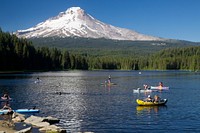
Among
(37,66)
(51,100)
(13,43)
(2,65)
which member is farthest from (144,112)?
(37,66)

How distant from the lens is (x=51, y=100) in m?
62.0

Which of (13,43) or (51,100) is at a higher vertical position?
(13,43)

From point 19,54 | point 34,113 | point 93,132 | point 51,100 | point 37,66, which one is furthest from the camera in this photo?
point 37,66

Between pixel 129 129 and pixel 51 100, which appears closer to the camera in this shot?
pixel 129 129

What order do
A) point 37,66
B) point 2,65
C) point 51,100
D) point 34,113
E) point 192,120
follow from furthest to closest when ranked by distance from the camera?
point 37,66, point 2,65, point 51,100, point 34,113, point 192,120

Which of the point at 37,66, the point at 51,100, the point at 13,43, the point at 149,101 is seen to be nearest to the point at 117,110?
the point at 149,101

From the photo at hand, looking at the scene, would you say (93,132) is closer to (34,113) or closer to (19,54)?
(34,113)

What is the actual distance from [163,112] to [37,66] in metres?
139

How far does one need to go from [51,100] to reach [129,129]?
1095 inches

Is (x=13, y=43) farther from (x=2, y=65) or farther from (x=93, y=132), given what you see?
(x=93, y=132)

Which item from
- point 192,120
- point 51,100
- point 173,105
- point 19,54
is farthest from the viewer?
point 19,54

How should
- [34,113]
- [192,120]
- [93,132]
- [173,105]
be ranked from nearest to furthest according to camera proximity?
[93,132], [192,120], [34,113], [173,105]

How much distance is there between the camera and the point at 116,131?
3575 cm

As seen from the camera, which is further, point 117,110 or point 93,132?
point 117,110
